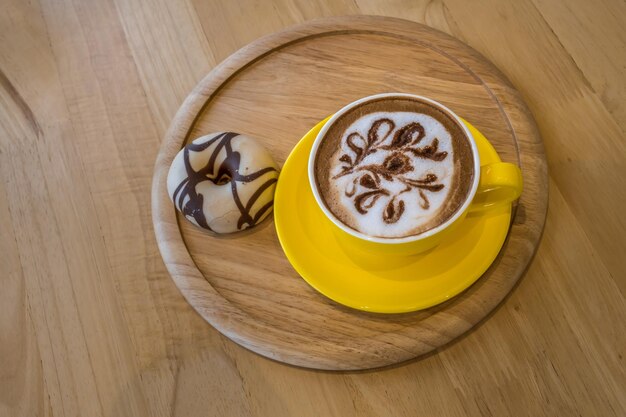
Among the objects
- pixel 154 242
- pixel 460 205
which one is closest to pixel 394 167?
pixel 460 205

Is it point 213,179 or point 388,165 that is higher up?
point 388,165

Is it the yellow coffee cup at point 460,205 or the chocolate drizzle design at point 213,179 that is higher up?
the yellow coffee cup at point 460,205

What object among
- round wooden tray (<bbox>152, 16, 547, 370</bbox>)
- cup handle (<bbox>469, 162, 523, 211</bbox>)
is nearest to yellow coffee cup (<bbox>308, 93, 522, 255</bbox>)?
cup handle (<bbox>469, 162, 523, 211</bbox>)

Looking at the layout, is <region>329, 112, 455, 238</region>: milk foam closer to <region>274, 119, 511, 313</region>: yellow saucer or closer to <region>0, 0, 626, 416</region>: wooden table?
<region>274, 119, 511, 313</region>: yellow saucer

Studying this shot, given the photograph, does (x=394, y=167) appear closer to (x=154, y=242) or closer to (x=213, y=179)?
(x=213, y=179)

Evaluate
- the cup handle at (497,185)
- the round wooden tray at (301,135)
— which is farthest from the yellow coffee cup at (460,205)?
the round wooden tray at (301,135)

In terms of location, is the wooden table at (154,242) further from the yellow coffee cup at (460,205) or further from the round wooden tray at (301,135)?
the yellow coffee cup at (460,205)
